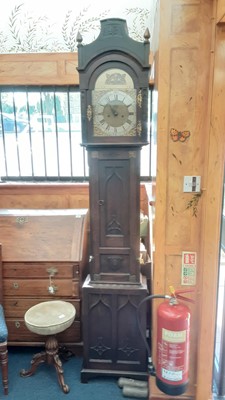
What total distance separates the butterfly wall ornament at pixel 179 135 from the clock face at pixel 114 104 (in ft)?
0.83

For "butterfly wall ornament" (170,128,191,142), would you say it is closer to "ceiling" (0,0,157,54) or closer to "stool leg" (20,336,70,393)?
"ceiling" (0,0,157,54)

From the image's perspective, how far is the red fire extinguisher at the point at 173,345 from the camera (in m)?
1.79

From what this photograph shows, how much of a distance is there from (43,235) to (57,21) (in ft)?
5.77

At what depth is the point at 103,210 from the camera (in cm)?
205

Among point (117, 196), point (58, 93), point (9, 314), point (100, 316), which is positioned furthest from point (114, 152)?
point (9, 314)

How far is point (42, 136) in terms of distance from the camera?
3.04 metres

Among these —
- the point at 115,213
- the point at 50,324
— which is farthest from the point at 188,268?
the point at 50,324

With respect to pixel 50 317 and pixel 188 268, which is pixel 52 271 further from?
pixel 188 268

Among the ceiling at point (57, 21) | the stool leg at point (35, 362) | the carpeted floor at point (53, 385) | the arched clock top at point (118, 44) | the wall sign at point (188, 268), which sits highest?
the ceiling at point (57, 21)

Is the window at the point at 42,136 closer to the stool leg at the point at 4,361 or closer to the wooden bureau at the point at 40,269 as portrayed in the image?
the wooden bureau at the point at 40,269

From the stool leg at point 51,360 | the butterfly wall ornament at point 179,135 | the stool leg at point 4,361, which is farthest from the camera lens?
the stool leg at point 51,360

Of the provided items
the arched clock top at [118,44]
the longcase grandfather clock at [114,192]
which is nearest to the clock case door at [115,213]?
the longcase grandfather clock at [114,192]

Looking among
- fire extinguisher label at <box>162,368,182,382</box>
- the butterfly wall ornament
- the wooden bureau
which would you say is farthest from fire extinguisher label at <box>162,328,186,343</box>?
the butterfly wall ornament

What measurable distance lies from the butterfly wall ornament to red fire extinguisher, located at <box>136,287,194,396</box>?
87cm
